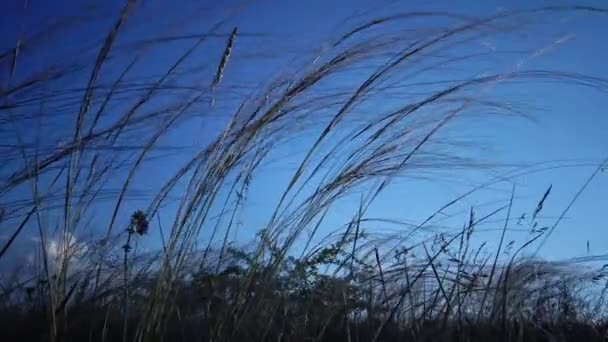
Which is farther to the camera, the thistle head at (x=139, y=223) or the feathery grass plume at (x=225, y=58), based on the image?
the thistle head at (x=139, y=223)

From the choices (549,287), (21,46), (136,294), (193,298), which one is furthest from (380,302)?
→ (21,46)

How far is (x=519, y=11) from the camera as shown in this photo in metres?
1.76

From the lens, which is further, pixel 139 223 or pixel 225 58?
pixel 139 223

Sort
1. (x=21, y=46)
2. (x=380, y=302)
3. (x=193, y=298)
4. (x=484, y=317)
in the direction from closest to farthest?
(x=21, y=46)
(x=484, y=317)
(x=380, y=302)
(x=193, y=298)

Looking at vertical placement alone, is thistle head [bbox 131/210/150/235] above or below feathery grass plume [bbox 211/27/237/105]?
below

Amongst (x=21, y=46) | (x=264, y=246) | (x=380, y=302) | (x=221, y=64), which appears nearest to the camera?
(x=21, y=46)

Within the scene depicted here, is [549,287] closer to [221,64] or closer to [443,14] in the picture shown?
[443,14]

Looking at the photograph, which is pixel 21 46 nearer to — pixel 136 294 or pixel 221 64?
pixel 221 64

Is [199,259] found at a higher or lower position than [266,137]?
lower

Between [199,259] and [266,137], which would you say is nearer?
[266,137]

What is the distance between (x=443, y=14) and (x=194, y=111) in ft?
3.06

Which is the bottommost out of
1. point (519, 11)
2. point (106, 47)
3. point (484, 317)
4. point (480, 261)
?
point (484, 317)

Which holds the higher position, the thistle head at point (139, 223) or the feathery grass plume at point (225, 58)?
the feathery grass plume at point (225, 58)

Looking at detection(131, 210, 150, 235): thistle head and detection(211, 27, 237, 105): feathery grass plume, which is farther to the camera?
detection(131, 210, 150, 235): thistle head
